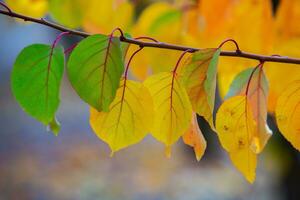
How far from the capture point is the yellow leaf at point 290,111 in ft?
1.79

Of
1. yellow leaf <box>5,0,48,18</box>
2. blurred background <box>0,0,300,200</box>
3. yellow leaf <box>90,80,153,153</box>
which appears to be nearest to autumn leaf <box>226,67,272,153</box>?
yellow leaf <box>90,80,153,153</box>

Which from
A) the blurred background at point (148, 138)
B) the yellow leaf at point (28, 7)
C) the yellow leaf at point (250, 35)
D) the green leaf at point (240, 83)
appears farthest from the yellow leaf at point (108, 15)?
the green leaf at point (240, 83)

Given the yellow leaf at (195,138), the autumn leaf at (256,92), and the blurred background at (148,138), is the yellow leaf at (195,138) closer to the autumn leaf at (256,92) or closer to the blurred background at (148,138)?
the autumn leaf at (256,92)

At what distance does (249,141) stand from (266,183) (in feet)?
10.1

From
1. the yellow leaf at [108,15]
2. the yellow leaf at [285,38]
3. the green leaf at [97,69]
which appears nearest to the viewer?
the green leaf at [97,69]

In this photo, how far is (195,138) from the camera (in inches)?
23.0

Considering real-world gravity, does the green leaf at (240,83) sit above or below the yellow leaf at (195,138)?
above

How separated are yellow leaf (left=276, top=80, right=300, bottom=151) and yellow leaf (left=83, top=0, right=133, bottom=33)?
2.13ft

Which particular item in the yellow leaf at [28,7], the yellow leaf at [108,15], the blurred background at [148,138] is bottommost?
the blurred background at [148,138]

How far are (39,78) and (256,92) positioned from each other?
233 mm

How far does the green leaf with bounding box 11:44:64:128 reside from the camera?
1.78 feet

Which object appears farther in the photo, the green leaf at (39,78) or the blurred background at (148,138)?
the blurred background at (148,138)

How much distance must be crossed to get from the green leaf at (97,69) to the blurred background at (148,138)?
417mm

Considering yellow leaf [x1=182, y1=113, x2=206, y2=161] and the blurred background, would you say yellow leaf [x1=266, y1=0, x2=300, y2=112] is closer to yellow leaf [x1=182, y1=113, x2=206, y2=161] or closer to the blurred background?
the blurred background
